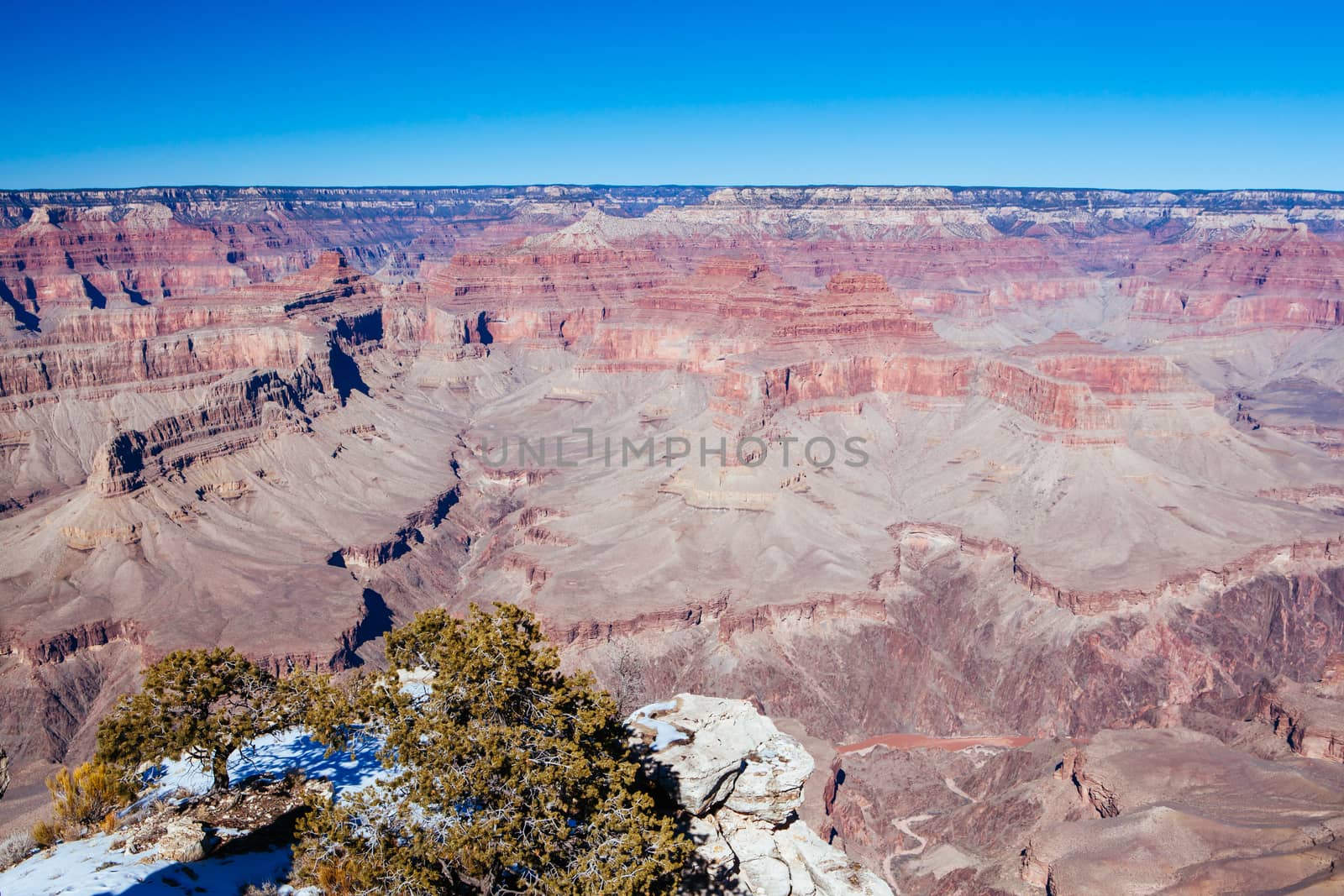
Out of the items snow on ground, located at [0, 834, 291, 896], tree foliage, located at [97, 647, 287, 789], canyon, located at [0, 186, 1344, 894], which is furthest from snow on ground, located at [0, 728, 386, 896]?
canyon, located at [0, 186, 1344, 894]

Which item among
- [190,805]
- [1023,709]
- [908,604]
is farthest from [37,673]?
[1023,709]

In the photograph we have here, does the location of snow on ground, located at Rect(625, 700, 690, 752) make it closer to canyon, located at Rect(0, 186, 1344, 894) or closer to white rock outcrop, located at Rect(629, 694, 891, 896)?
white rock outcrop, located at Rect(629, 694, 891, 896)

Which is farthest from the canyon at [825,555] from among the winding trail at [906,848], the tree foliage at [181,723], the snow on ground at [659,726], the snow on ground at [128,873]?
the tree foliage at [181,723]

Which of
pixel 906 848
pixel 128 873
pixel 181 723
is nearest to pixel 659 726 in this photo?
pixel 181 723

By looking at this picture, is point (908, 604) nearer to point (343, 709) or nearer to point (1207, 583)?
point (1207, 583)

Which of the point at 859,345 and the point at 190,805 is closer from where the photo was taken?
the point at 190,805

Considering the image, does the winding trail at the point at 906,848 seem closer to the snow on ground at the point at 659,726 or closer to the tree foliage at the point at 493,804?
the snow on ground at the point at 659,726

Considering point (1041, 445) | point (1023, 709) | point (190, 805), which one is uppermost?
point (190, 805)

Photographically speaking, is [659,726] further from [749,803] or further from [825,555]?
[825,555]
